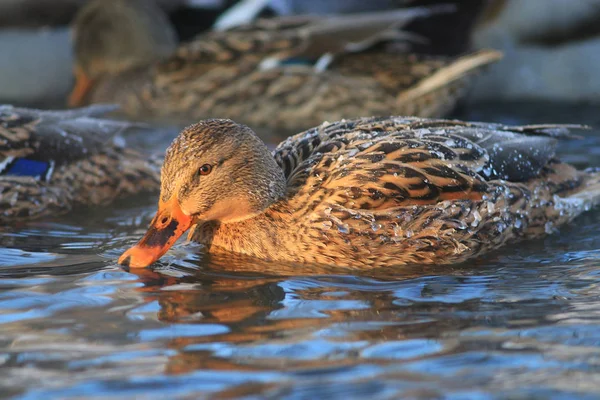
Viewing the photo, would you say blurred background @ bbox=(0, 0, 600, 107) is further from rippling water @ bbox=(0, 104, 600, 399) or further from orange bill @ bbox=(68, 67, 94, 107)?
rippling water @ bbox=(0, 104, 600, 399)

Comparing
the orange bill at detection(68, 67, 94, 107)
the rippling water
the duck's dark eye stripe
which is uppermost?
the orange bill at detection(68, 67, 94, 107)

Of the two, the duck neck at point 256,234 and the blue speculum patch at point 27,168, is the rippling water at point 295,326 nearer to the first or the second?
the duck neck at point 256,234

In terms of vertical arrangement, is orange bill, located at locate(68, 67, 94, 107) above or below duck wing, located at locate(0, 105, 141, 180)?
above

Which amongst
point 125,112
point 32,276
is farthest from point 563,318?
point 125,112

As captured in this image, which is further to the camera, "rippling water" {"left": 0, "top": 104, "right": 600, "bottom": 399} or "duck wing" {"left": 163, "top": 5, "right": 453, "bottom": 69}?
"duck wing" {"left": 163, "top": 5, "right": 453, "bottom": 69}

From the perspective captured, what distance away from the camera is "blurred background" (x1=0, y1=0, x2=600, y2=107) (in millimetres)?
9859

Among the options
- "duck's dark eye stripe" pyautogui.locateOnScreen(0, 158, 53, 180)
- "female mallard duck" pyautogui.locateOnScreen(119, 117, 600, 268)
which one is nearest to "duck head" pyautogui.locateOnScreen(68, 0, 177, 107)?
"duck's dark eye stripe" pyautogui.locateOnScreen(0, 158, 53, 180)

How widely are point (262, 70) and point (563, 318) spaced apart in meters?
5.30

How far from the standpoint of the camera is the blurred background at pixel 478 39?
32.3 feet

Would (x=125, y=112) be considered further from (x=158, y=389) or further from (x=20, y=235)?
(x=158, y=389)

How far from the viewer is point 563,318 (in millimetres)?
4855

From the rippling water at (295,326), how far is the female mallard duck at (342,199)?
13cm

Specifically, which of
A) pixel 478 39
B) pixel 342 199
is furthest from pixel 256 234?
pixel 478 39

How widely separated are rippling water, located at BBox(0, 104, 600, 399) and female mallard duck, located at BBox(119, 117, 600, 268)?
13cm
